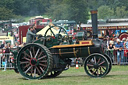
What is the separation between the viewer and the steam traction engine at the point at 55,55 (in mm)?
13375

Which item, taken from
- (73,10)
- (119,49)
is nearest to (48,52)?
(119,49)

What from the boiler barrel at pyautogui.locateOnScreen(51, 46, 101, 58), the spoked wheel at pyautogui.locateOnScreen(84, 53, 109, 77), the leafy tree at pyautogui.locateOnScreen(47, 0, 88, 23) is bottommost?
the spoked wheel at pyautogui.locateOnScreen(84, 53, 109, 77)

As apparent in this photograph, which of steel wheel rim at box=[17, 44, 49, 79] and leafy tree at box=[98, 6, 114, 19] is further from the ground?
leafy tree at box=[98, 6, 114, 19]

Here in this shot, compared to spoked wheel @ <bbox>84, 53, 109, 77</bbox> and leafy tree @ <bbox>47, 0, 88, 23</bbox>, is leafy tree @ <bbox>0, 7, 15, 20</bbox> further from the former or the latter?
spoked wheel @ <bbox>84, 53, 109, 77</bbox>

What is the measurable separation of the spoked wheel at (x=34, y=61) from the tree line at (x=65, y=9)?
57105 millimetres

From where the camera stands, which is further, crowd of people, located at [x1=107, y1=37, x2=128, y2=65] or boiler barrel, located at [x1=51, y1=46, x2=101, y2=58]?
crowd of people, located at [x1=107, y1=37, x2=128, y2=65]

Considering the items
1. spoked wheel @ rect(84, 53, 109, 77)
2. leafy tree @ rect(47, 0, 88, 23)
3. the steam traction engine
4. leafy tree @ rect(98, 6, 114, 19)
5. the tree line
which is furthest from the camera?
leafy tree @ rect(98, 6, 114, 19)

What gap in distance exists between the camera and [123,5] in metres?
97.0

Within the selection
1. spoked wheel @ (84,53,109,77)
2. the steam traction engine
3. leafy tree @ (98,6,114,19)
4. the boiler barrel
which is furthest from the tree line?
spoked wheel @ (84,53,109,77)

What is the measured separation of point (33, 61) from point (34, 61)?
1.4 inches

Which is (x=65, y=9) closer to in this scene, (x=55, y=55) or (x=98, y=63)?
(x=55, y=55)

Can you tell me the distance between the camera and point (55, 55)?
1369 centimetres

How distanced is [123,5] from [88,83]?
87.0 meters

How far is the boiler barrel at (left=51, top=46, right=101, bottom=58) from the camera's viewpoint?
13531 millimetres
